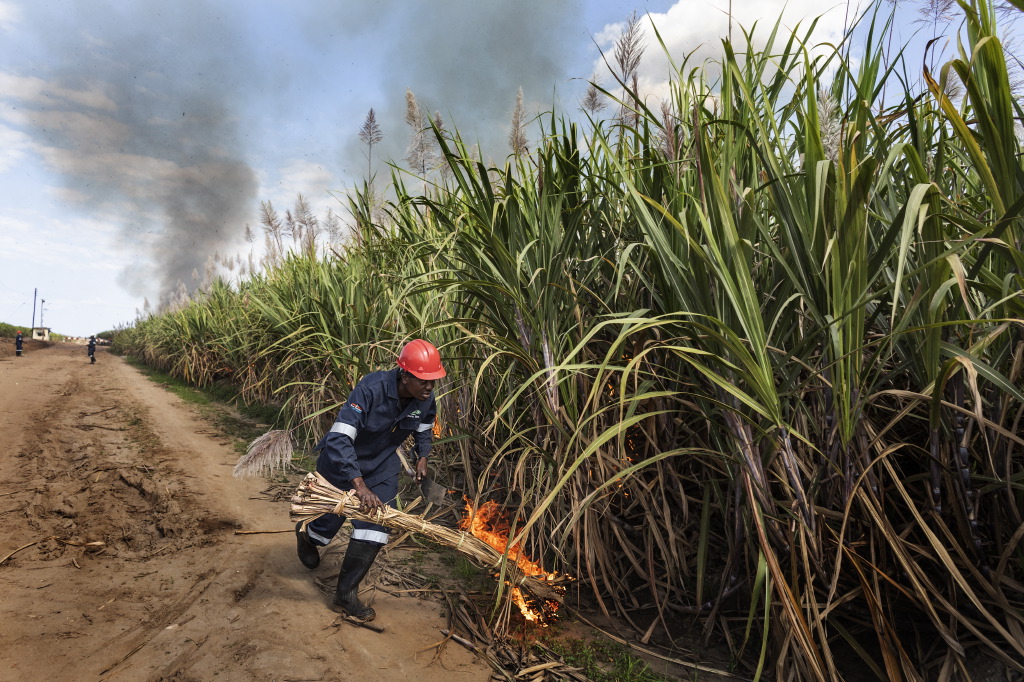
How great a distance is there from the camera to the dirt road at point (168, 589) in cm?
235

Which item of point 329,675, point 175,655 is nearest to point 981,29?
point 329,675

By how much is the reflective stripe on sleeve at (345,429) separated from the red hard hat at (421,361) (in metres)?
0.41

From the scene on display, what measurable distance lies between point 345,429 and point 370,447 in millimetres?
294

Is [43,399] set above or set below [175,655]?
above

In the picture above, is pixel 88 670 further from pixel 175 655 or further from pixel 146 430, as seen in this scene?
pixel 146 430

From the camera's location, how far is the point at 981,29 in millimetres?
1504

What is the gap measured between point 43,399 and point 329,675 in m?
9.14

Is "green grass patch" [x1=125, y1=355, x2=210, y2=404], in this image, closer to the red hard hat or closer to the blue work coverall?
the blue work coverall

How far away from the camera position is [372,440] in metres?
3.04

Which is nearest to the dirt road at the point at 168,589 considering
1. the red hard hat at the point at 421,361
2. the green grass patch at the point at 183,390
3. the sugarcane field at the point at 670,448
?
the sugarcane field at the point at 670,448

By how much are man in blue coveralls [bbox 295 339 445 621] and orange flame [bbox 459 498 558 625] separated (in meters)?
0.41

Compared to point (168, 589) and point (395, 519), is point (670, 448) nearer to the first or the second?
point (395, 519)

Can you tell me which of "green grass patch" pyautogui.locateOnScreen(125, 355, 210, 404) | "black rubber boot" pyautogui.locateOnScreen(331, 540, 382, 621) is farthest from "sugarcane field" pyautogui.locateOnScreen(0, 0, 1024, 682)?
"green grass patch" pyautogui.locateOnScreen(125, 355, 210, 404)

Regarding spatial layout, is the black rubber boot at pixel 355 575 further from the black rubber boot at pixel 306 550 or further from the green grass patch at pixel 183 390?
the green grass patch at pixel 183 390
